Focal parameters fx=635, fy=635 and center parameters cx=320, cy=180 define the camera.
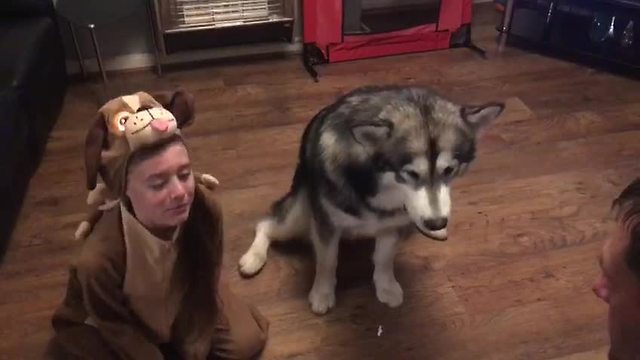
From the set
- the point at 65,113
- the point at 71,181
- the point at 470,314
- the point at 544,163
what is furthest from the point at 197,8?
the point at 470,314

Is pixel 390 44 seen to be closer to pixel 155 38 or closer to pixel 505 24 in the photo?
pixel 505 24

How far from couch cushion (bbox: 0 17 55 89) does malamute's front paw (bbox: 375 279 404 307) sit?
4.36 feet

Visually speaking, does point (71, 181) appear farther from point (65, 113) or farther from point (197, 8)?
point (197, 8)

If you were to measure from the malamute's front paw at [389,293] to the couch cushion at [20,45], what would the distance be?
133 cm

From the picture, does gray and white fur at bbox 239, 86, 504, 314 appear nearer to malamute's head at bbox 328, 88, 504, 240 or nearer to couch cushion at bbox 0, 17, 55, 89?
malamute's head at bbox 328, 88, 504, 240

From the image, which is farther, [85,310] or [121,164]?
[85,310]

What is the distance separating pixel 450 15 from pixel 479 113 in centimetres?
171

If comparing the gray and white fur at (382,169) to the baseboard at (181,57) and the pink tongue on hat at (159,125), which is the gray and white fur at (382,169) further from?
the baseboard at (181,57)

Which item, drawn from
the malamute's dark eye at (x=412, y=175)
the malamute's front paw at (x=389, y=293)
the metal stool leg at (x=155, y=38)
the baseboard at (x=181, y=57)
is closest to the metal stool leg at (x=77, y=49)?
the baseboard at (x=181, y=57)

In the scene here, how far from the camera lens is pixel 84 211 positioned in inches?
83.7

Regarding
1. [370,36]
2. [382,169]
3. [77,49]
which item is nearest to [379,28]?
[370,36]

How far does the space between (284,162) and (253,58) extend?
2.86 ft

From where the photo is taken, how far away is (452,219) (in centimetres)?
213

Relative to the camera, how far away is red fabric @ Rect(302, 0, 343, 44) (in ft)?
9.23
